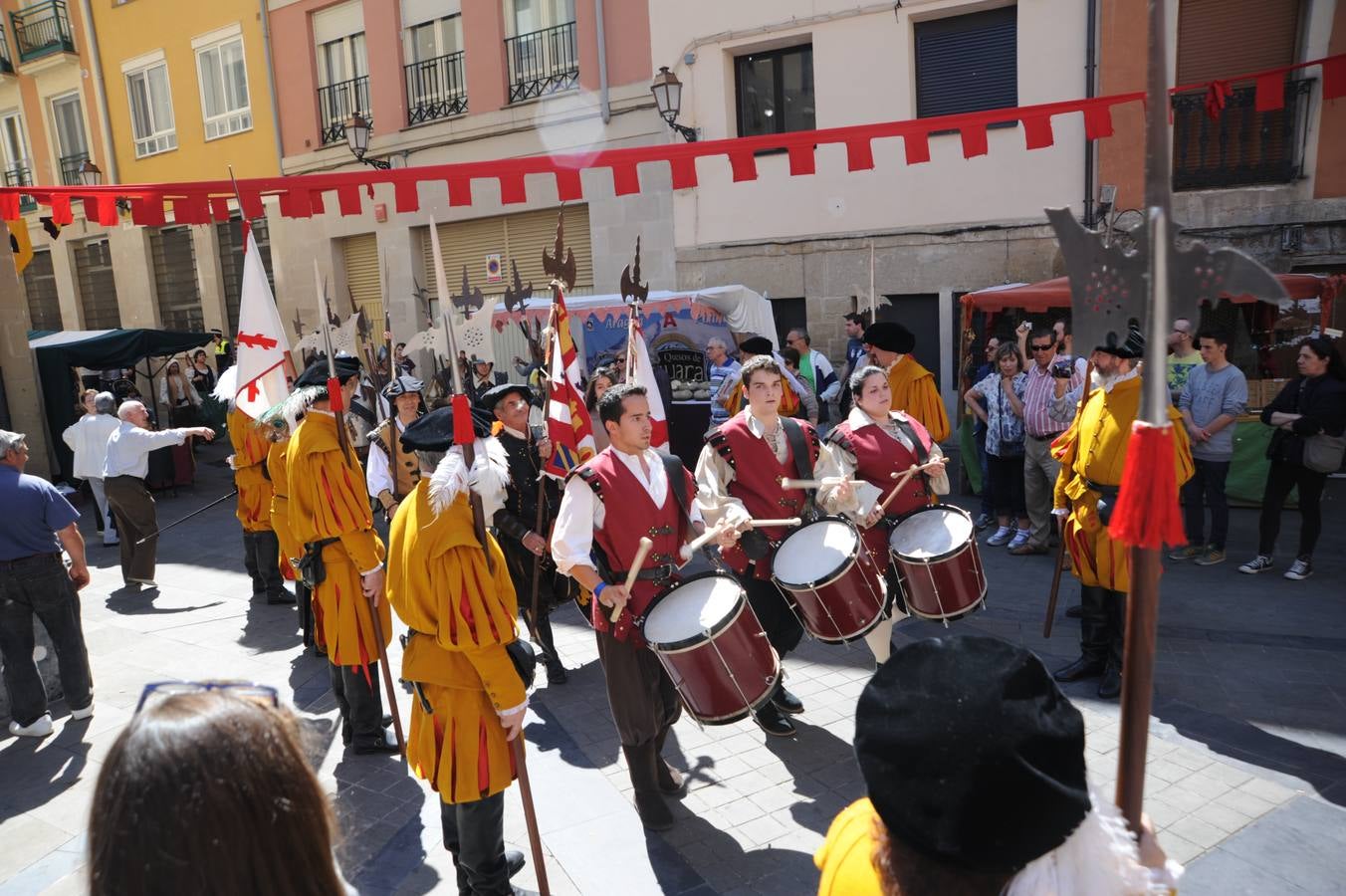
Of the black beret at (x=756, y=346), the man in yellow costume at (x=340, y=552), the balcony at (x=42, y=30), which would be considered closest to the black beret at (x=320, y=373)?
the man in yellow costume at (x=340, y=552)

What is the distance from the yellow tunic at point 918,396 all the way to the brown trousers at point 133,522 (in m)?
7.15

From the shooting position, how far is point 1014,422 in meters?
8.00

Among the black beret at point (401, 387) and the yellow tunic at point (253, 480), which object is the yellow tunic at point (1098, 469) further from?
the yellow tunic at point (253, 480)

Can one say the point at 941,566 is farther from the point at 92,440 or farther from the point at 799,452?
the point at 92,440

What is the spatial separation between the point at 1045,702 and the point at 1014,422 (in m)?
7.13

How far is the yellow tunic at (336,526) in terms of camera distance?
15.1 feet

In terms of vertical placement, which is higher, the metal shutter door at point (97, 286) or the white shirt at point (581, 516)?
the metal shutter door at point (97, 286)

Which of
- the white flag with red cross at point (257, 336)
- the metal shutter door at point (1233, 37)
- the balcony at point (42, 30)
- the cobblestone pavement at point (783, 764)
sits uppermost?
the balcony at point (42, 30)

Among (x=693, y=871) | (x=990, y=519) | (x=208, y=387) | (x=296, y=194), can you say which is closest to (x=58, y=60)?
(x=208, y=387)

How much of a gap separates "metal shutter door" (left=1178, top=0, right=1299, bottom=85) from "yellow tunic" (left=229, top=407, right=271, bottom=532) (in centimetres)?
1124

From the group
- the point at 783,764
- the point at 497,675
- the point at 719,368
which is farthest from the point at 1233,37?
the point at 497,675

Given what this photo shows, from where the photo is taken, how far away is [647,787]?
13.4ft

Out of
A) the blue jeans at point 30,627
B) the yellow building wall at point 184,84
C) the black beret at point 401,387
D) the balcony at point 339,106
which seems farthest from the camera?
the yellow building wall at point 184,84

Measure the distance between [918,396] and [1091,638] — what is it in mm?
2186
